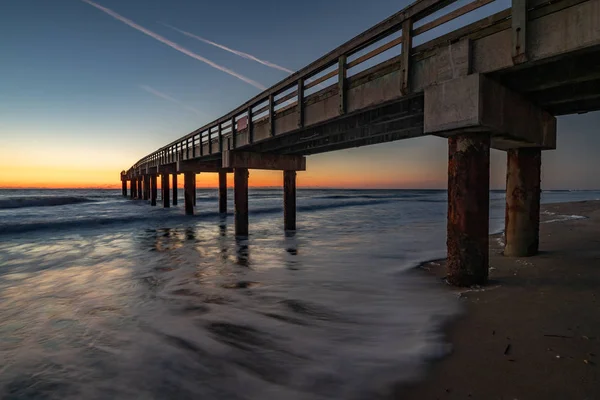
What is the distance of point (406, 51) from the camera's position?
5840mm

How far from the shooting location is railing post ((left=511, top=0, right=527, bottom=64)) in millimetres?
4340

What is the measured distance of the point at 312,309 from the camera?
5684 mm

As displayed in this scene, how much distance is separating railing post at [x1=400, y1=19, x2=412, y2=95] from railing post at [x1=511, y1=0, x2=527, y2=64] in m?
1.67

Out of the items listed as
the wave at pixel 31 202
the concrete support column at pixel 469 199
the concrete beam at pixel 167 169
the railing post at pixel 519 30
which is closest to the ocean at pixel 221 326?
the concrete support column at pixel 469 199

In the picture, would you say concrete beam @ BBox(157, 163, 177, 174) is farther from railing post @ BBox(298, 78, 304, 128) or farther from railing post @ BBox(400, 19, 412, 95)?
railing post @ BBox(400, 19, 412, 95)

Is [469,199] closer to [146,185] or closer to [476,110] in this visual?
[476,110]

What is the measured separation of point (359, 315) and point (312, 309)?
826mm

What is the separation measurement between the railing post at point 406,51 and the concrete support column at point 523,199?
12.1 feet

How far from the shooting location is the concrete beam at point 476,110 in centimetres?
503

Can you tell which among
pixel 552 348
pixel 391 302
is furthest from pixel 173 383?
pixel 552 348

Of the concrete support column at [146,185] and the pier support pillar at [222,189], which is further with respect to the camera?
the concrete support column at [146,185]

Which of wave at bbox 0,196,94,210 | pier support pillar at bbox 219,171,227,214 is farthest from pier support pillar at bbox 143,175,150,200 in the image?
pier support pillar at bbox 219,171,227,214

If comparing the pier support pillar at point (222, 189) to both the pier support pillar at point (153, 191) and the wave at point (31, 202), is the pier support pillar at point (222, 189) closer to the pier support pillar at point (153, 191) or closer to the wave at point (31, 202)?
the pier support pillar at point (153, 191)

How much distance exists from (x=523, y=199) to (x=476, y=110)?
3.86 m
